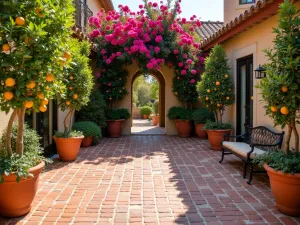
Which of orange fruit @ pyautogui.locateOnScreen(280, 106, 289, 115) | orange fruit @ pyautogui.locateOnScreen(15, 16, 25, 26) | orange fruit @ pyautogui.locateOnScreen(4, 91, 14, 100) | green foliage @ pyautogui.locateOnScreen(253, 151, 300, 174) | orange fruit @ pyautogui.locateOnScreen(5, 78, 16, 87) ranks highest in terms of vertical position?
orange fruit @ pyautogui.locateOnScreen(15, 16, 25, 26)

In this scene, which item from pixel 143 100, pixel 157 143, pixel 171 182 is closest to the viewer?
pixel 171 182

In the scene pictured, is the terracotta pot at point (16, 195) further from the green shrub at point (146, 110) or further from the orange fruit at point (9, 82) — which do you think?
the green shrub at point (146, 110)

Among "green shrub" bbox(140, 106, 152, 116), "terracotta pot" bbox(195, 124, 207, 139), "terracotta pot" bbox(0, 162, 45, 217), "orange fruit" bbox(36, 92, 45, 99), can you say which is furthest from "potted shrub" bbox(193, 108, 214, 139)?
"green shrub" bbox(140, 106, 152, 116)

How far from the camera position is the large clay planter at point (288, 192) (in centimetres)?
354

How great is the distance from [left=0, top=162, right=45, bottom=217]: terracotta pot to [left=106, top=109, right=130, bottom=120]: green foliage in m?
6.80

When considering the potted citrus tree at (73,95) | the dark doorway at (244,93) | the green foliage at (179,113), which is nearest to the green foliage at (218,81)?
the dark doorway at (244,93)

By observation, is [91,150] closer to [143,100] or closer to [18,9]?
[18,9]

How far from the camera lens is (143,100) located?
1129 inches

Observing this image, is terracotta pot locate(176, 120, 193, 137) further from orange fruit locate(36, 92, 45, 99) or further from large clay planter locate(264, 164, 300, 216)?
orange fruit locate(36, 92, 45, 99)

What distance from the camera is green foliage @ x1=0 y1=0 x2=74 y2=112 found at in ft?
10.2

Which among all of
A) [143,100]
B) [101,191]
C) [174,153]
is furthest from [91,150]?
[143,100]

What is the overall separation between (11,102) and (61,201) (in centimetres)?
166

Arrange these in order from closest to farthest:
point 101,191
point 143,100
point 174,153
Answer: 1. point 101,191
2. point 174,153
3. point 143,100

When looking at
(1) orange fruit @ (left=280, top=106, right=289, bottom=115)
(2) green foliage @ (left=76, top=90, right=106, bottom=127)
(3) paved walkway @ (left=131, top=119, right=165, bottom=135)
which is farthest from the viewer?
(3) paved walkway @ (left=131, top=119, right=165, bottom=135)
